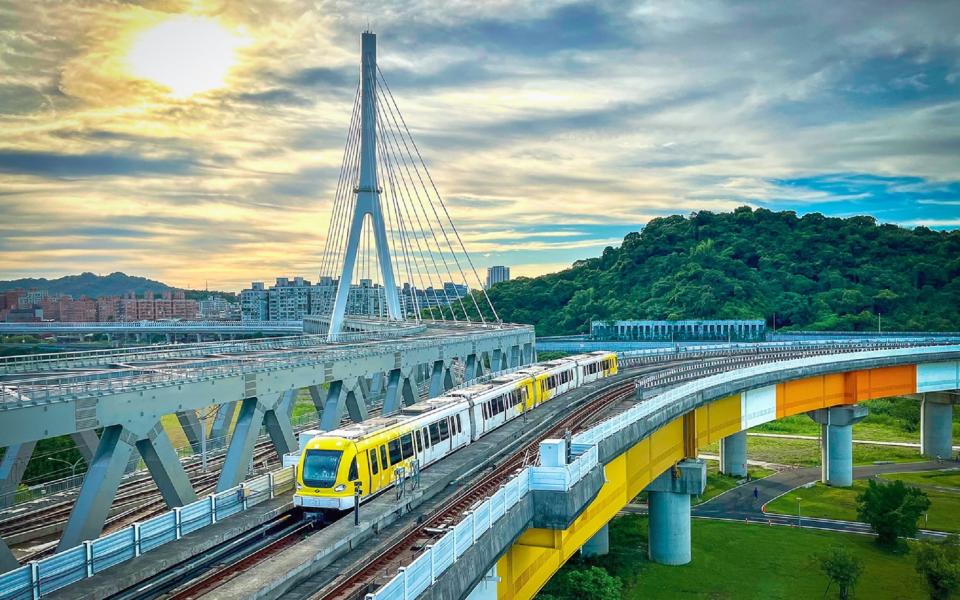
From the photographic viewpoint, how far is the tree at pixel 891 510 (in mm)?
44156

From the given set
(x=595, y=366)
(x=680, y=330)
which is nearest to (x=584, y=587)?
(x=595, y=366)

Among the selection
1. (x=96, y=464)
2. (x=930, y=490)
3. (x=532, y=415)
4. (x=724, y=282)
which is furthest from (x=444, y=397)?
(x=724, y=282)

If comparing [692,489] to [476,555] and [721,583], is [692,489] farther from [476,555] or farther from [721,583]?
[476,555]

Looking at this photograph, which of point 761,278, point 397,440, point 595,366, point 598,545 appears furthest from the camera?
point 761,278

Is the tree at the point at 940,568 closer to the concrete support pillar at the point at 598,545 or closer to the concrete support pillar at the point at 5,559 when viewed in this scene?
the concrete support pillar at the point at 598,545

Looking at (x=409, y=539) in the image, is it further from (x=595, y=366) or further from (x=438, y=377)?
(x=595, y=366)

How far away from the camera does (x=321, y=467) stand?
75.7 feet

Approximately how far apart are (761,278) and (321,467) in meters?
127

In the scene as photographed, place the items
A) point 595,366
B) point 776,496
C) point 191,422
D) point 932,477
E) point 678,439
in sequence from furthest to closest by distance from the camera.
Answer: point 932,477
point 595,366
point 776,496
point 678,439
point 191,422

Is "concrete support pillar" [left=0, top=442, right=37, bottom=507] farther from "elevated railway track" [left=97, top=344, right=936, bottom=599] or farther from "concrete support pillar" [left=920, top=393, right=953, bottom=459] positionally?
"concrete support pillar" [left=920, top=393, right=953, bottom=459]

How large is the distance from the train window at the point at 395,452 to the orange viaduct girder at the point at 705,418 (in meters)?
5.44

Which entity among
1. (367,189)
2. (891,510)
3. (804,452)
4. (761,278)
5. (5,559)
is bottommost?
(804,452)

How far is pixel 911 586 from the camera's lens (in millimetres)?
39094

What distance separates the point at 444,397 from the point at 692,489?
17022 millimetres
